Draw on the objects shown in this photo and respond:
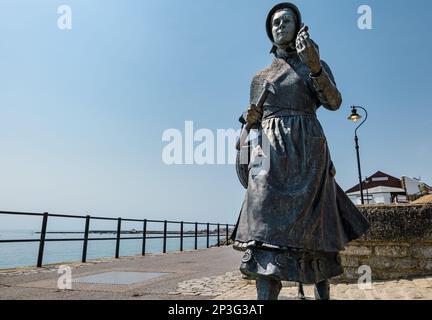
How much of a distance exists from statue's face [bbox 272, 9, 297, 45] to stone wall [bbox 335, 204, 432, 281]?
3545mm

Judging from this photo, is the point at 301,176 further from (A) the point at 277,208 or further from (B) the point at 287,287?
(B) the point at 287,287

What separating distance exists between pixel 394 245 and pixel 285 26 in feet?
12.9

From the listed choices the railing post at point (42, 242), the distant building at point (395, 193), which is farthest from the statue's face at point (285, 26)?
the distant building at point (395, 193)

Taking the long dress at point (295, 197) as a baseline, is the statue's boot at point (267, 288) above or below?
below

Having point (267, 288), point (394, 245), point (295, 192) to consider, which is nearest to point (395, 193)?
point (394, 245)

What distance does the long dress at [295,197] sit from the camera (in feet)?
6.06

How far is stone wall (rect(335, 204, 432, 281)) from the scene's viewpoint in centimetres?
461

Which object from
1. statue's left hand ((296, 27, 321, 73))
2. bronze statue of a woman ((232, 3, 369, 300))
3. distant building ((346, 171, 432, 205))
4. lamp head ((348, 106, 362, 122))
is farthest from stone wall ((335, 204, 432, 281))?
distant building ((346, 171, 432, 205))

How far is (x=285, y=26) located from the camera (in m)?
2.43

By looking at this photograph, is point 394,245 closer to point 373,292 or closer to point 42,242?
point 373,292

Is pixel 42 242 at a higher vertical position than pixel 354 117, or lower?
lower

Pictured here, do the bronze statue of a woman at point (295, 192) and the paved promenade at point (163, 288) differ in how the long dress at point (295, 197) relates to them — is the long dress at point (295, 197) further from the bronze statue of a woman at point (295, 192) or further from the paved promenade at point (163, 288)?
the paved promenade at point (163, 288)

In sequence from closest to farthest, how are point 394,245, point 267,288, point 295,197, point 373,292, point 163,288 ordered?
1. point 267,288
2. point 295,197
3. point 373,292
4. point 163,288
5. point 394,245

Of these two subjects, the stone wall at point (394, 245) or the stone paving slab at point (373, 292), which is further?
the stone wall at point (394, 245)
